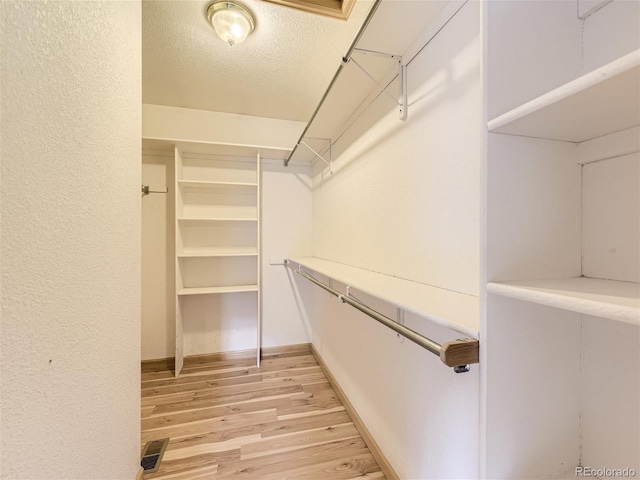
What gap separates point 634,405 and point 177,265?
2453mm

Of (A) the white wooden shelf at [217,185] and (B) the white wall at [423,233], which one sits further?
(A) the white wooden shelf at [217,185]

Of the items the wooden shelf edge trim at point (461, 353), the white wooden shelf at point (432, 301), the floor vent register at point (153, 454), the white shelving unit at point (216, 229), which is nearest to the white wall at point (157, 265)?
the white shelving unit at point (216, 229)

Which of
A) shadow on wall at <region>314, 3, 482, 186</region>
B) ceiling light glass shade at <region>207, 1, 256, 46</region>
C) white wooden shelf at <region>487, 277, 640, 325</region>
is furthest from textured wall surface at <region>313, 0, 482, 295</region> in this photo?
ceiling light glass shade at <region>207, 1, 256, 46</region>

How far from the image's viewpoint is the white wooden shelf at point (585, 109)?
0.35 m

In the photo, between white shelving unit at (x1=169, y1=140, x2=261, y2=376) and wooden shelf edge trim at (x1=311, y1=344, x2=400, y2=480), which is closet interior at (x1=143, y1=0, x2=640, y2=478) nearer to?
wooden shelf edge trim at (x1=311, y1=344, x2=400, y2=480)

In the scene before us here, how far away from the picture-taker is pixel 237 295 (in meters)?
2.52

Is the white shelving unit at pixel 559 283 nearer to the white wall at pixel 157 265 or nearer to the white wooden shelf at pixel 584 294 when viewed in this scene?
the white wooden shelf at pixel 584 294

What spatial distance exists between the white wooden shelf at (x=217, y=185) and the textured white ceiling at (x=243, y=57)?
2.17 ft

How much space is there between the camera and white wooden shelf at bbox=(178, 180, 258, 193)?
220 cm

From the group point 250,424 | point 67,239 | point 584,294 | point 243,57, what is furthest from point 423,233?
point 250,424

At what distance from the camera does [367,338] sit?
147cm

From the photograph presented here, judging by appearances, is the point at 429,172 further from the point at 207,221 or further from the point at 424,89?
the point at 207,221

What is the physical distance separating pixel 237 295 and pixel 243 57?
194cm

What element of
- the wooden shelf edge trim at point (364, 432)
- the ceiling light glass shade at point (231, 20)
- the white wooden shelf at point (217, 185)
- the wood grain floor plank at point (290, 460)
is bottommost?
the wood grain floor plank at point (290, 460)
